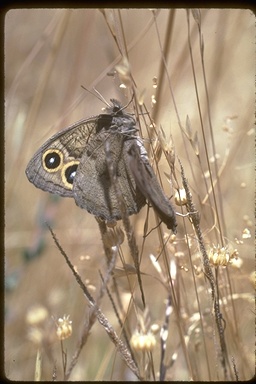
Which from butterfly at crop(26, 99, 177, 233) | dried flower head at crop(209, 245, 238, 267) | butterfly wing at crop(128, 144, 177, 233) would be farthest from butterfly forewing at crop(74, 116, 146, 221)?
dried flower head at crop(209, 245, 238, 267)

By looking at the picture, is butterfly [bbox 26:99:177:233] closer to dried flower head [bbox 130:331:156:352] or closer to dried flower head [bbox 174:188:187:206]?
dried flower head [bbox 174:188:187:206]

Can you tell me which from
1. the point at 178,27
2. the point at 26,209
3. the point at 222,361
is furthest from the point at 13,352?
the point at 178,27

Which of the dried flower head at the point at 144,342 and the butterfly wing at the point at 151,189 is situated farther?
the butterfly wing at the point at 151,189

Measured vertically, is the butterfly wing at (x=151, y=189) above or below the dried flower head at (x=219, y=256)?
above

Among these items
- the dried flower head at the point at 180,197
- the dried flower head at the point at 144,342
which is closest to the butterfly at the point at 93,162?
the dried flower head at the point at 180,197

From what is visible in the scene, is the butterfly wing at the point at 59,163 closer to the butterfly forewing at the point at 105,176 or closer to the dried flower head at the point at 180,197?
the butterfly forewing at the point at 105,176

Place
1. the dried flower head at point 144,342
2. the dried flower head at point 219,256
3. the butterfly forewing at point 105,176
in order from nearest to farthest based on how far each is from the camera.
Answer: the dried flower head at point 144,342
the dried flower head at point 219,256
the butterfly forewing at point 105,176

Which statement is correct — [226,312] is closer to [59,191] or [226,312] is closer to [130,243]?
[130,243]
